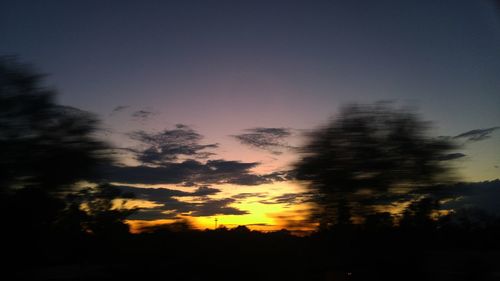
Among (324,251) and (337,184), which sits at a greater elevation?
(337,184)

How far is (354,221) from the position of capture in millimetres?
19625

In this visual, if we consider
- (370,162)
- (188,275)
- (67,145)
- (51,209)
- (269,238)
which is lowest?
(188,275)

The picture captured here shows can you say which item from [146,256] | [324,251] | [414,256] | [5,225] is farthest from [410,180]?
[5,225]

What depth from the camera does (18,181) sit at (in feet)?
60.4

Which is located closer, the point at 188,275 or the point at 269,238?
the point at 188,275

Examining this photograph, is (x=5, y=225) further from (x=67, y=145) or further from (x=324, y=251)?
(x=324, y=251)

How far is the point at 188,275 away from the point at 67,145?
287 inches

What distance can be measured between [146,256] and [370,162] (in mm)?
9679

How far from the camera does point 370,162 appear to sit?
19.7m

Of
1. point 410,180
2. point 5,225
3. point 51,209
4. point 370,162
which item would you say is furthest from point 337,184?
point 5,225

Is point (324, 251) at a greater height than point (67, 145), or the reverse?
point (67, 145)

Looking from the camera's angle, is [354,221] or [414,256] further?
[354,221]

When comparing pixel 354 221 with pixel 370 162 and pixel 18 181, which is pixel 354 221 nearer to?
pixel 370 162

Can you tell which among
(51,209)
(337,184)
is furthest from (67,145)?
(337,184)
